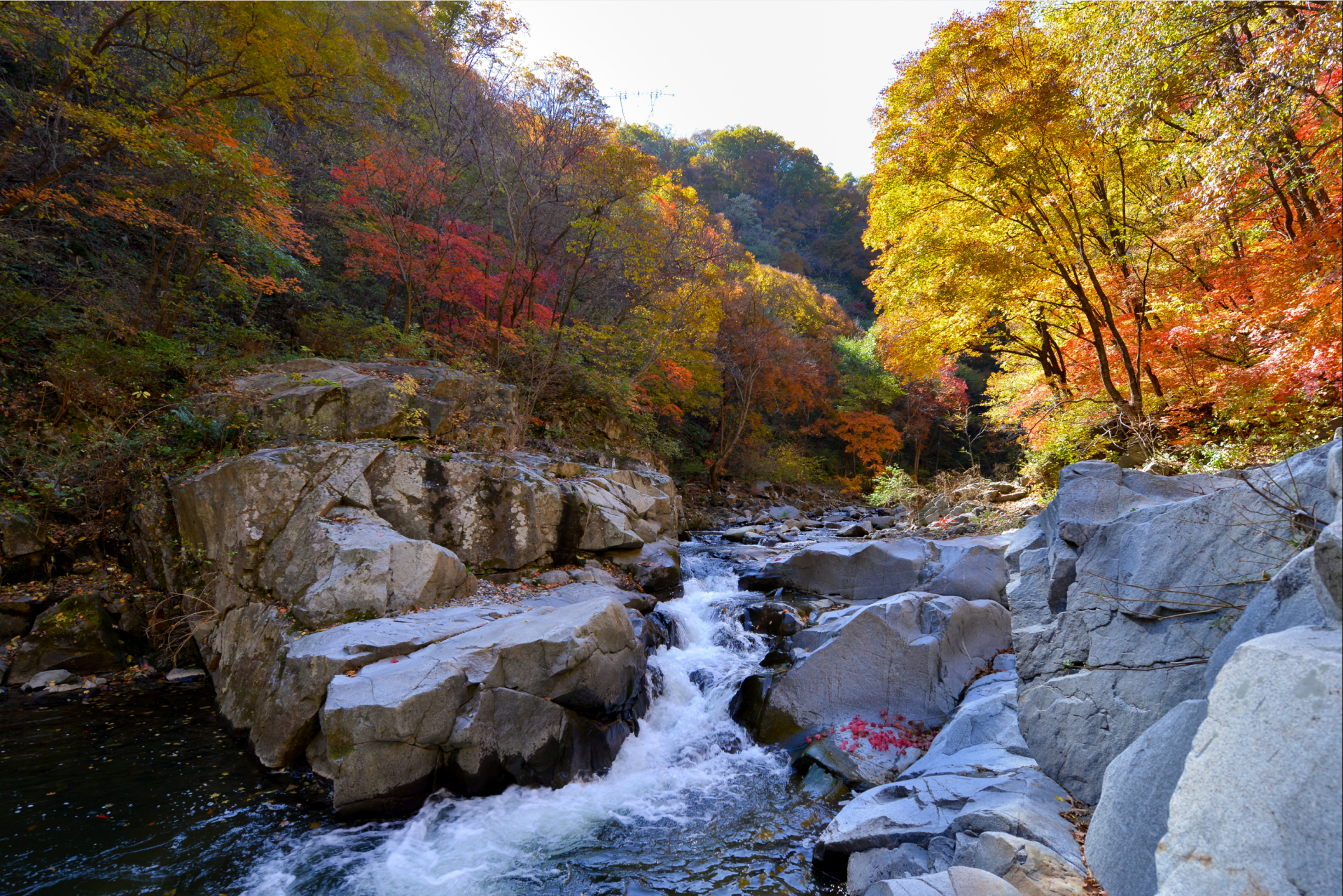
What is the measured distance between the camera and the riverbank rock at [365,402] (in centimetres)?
923

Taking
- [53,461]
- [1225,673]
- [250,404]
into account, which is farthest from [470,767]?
[53,461]

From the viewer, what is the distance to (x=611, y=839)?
16.8 ft

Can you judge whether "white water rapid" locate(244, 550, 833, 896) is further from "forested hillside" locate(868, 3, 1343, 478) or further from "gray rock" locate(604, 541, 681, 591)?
"forested hillside" locate(868, 3, 1343, 478)

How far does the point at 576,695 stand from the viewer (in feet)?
20.4

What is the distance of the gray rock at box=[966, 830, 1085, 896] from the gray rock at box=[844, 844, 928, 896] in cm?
46

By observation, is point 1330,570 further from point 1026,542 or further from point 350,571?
point 350,571

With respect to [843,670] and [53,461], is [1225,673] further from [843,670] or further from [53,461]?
[53,461]

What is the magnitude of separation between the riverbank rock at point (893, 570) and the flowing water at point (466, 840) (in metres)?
4.42

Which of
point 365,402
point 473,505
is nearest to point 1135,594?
point 473,505

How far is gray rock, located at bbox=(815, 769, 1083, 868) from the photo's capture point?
3.88 metres

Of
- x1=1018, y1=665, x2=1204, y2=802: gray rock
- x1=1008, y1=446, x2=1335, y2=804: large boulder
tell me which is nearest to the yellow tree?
x1=1008, y1=446, x2=1335, y2=804: large boulder

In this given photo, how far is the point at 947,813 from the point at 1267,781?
2.68 m

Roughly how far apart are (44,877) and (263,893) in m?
1.73

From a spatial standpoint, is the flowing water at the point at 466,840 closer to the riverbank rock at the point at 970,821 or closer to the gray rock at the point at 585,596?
the riverbank rock at the point at 970,821
